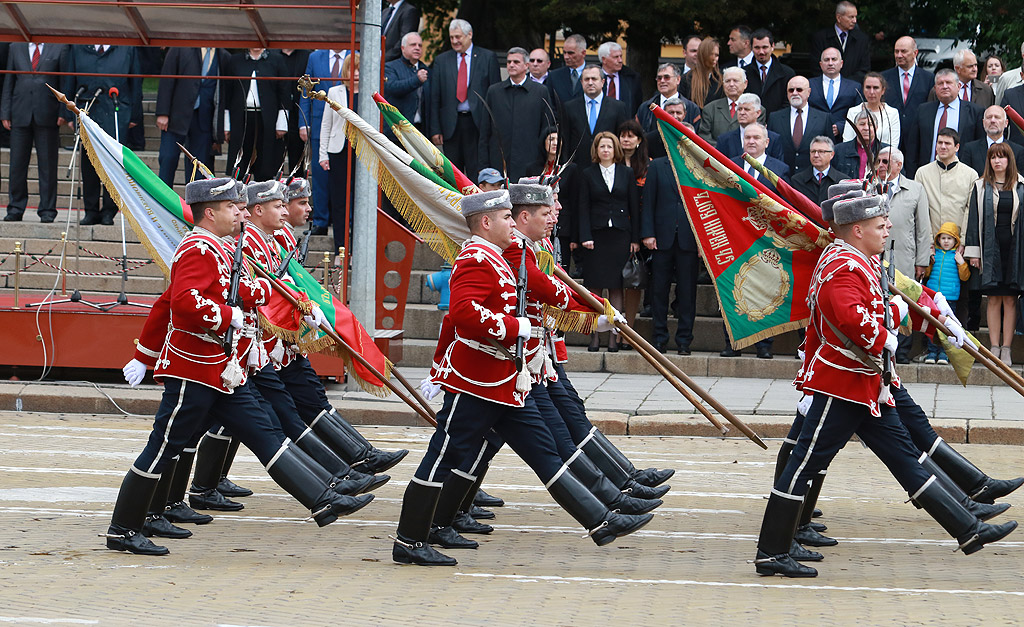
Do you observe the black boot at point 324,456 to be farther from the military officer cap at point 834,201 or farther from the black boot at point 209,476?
the military officer cap at point 834,201

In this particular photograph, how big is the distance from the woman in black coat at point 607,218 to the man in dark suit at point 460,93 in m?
1.65

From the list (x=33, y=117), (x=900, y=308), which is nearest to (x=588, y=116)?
(x=33, y=117)

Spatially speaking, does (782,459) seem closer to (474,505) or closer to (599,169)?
(474,505)

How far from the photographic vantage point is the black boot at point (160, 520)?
795 centimetres

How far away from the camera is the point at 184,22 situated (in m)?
14.1

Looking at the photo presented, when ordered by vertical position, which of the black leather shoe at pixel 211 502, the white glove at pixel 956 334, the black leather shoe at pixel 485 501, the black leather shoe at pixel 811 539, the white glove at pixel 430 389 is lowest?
the black leather shoe at pixel 211 502

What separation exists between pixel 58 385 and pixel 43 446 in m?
2.76

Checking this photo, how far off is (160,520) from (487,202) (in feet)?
8.50

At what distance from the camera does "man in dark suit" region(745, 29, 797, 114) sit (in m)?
15.9

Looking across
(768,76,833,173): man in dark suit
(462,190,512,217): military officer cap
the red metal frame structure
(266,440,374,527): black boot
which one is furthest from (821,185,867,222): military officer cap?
(768,76,833,173): man in dark suit

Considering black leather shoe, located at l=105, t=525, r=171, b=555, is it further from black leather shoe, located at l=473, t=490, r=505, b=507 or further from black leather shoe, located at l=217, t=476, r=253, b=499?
black leather shoe, located at l=473, t=490, r=505, b=507

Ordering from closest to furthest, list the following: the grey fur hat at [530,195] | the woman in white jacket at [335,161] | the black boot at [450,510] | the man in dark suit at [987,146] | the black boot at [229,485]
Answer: the black boot at [450,510]
the grey fur hat at [530,195]
the black boot at [229,485]
the man in dark suit at [987,146]
the woman in white jacket at [335,161]

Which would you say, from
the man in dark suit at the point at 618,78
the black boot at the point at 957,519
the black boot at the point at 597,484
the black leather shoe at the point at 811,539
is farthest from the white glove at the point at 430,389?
the man in dark suit at the point at 618,78

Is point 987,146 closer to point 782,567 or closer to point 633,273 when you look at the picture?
point 633,273
